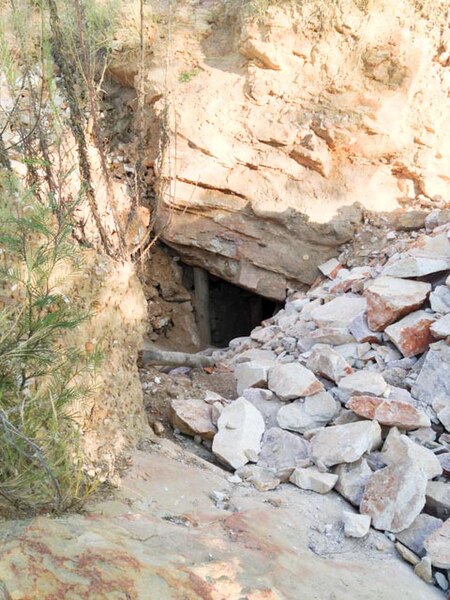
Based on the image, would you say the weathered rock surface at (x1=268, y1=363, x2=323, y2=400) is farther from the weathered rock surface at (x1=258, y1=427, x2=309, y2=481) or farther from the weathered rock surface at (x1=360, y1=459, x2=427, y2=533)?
the weathered rock surface at (x1=360, y1=459, x2=427, y2=533)

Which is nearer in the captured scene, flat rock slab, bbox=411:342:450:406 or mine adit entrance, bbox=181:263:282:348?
flat rock slab, bbox=411:342:450:406

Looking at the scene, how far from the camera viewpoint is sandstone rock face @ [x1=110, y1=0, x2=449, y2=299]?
6.02m

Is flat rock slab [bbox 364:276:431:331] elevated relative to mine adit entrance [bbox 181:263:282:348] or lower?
elevated

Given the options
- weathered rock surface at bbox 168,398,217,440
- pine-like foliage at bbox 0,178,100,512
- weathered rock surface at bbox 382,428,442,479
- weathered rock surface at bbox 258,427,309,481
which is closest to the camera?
pine-like foliage at bbox 0,178,100,512

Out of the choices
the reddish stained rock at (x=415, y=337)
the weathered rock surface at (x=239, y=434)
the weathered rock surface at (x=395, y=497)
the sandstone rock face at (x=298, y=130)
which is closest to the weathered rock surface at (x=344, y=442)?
the weathered rock surface at (x=395, y=497)

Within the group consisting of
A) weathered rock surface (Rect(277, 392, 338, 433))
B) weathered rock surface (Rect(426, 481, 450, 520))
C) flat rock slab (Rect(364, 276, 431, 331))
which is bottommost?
weathered rock surface (Rect(426, 481, 450, 520))

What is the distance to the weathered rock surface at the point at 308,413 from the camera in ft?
11.8

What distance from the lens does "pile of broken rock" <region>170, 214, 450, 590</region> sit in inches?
115

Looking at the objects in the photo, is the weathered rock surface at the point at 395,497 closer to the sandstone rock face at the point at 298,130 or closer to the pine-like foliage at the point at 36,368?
the pine-like foliage at the point at 36,368

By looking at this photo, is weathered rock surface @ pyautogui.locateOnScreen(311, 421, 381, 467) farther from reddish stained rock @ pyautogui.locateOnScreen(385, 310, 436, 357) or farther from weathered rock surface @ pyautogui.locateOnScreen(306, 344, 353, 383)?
reddish stained rock @ pyautogui.locateOnScreen(385, 310, 436, 357)

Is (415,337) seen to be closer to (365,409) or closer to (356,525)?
(365,409)

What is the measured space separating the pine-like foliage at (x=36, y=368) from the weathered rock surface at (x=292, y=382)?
1433 millimetres

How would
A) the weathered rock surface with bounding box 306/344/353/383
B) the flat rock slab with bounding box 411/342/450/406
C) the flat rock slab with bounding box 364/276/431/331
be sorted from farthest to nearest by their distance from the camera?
1. the flat rock slab with bounding box 364/276/431/331
2. the weathered rock surface with bounding box 306/344/353/383
3. the flat rock slab with bounding box 411/342/450/406

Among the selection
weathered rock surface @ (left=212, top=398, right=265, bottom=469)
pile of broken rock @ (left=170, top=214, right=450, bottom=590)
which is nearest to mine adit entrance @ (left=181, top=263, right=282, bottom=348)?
pile of broken rock @ (left=170, top=214, right=450, bottom=590)
